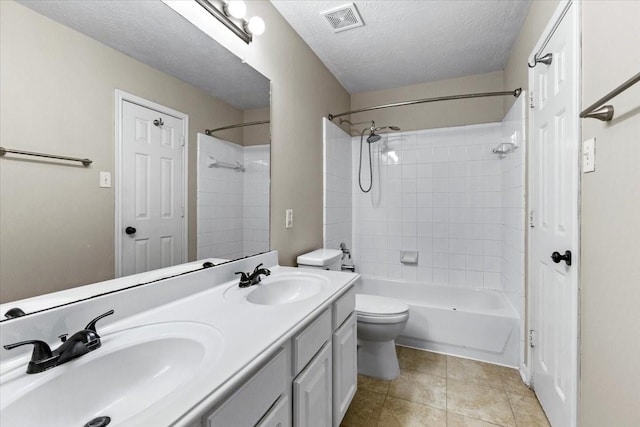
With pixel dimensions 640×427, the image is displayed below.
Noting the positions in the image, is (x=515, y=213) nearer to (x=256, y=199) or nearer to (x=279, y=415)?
(x=256, y=199)

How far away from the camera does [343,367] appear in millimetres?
1367

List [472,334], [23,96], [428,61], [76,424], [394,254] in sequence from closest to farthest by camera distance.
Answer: [76,424], [23,96], [472,334], [428,61], [394,254]

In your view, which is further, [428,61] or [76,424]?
[428,61]

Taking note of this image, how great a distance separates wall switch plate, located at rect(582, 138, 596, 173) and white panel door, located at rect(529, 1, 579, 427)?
1.7 inches

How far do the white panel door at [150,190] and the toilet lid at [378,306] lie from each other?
4.01 ft

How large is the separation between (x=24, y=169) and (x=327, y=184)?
198 centimetres

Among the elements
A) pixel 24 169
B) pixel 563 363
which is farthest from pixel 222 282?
pixel 563 363

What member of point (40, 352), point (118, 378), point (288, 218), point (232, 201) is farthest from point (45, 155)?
point (288, 218)

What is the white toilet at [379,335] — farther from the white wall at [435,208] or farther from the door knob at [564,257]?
the white wall at [435,208]

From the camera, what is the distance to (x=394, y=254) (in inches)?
119

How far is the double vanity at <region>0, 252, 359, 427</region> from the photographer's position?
58 cm

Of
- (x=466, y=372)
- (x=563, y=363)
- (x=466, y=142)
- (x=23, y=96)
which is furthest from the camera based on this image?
(x=466, y=142)

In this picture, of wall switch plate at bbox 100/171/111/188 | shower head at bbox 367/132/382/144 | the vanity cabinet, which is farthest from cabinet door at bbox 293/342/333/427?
shower head at bbox 367/132/382/144

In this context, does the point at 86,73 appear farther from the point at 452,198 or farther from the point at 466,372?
the point at 452,198
